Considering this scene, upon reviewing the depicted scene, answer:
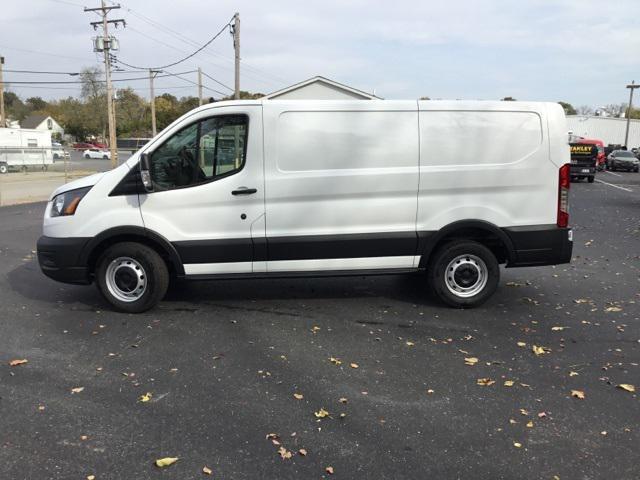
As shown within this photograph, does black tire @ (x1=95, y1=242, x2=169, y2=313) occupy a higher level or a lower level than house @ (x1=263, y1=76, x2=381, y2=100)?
lower

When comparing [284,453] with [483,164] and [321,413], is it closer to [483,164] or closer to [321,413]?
[321,413]

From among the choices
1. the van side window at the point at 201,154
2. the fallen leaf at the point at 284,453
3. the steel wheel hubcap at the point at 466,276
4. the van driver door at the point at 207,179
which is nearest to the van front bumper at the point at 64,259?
the van driver door at the point at 207,179

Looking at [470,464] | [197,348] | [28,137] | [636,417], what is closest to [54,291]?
[197,348]

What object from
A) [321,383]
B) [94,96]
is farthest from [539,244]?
[94,96]

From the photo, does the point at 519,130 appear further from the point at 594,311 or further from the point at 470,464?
the point at 470,464

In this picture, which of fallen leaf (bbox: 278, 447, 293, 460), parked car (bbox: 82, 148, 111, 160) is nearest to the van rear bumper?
fallen leaf (bbox: 278, 447, 293, 460)

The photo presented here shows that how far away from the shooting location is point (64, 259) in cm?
561

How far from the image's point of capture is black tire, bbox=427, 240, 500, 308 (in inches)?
230

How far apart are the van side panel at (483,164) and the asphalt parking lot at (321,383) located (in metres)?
1.13

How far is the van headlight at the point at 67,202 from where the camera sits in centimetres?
560

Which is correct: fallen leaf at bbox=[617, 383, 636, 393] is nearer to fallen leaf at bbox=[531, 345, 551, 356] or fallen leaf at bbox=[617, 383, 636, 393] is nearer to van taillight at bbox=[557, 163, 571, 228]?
fallen leaf at bbox=[531, 345, 551, 356]

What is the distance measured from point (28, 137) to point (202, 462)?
51.1m

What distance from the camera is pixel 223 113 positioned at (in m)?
5.57

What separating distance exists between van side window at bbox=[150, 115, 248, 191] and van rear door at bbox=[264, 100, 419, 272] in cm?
31
